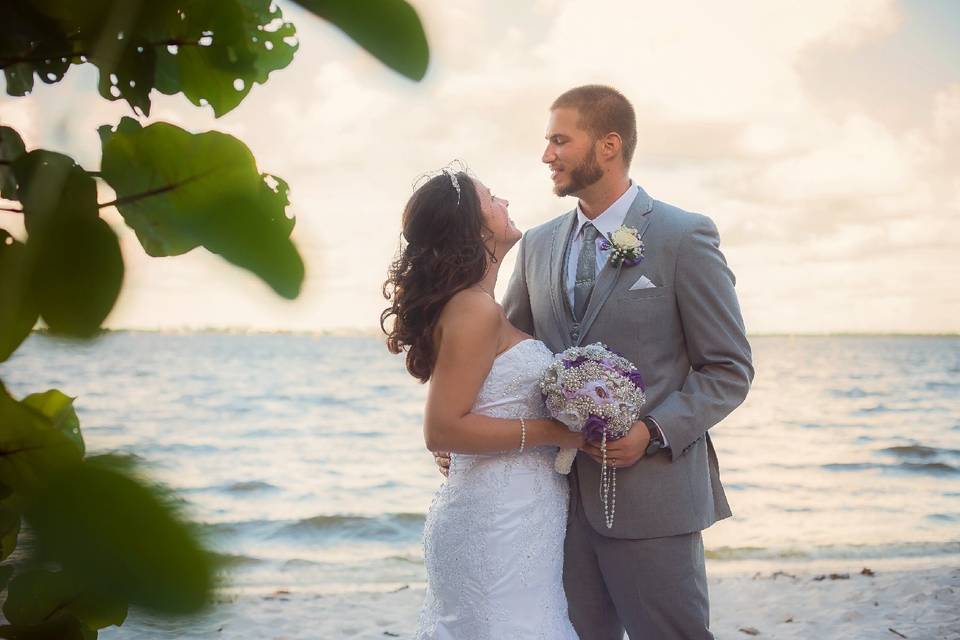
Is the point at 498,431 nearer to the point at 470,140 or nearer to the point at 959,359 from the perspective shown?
the point at 470,140

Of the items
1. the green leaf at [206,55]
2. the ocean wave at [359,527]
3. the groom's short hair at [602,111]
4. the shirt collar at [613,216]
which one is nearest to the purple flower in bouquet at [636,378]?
the shirt collar at [613,216]

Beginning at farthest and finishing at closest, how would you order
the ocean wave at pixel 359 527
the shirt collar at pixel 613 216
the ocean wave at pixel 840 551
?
the ocean wave at pixel 359 527, the ocean wave at pixel 840 551, the shirt collar at pixel 613 216

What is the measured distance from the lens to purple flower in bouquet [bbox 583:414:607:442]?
2697 mm

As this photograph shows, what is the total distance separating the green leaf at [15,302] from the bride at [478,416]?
274cm

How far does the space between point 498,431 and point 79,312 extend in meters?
2.73

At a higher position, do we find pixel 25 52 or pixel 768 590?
pixel 25 52

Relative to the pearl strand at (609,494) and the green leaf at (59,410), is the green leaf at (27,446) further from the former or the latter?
the pearl strand at (609,494)

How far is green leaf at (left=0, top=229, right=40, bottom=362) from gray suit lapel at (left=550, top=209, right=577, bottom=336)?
9.87 ft

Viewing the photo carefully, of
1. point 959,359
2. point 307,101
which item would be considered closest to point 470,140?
point 307,101

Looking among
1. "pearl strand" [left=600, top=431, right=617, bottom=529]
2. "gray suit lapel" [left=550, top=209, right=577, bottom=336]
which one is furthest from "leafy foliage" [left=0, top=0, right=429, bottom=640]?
"gray suit lapel" [left=550, top=209, right=577, bottom=336]

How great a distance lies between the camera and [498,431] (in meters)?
2.94

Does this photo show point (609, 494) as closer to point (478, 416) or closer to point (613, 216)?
point (478, 416)

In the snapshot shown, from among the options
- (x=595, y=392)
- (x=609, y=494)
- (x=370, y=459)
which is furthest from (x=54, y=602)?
(x=370, y=459)

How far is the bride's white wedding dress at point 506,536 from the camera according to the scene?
307cm
